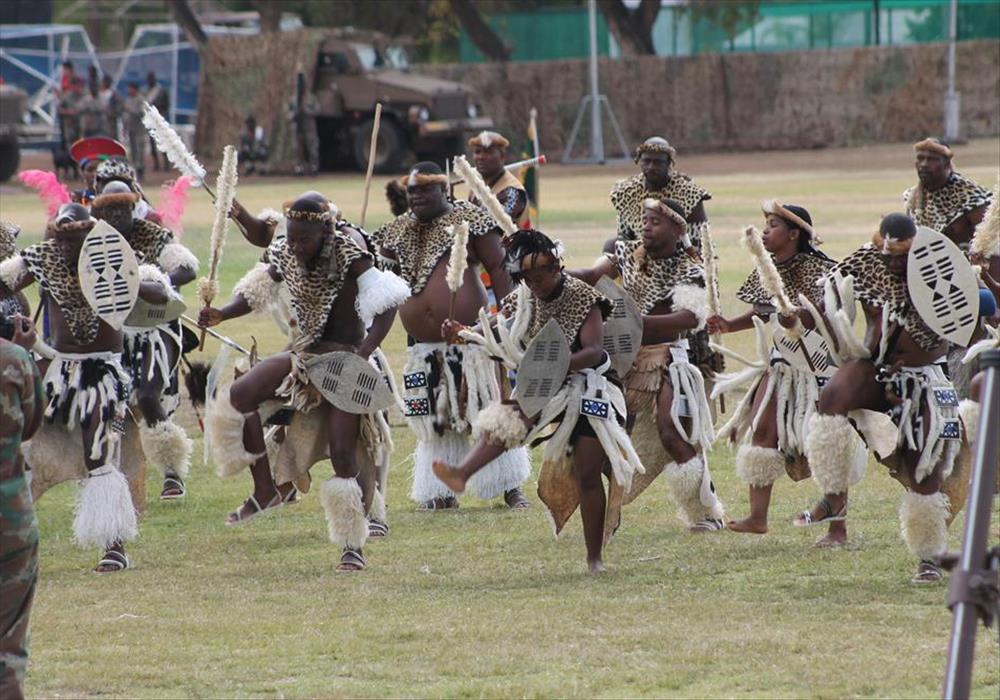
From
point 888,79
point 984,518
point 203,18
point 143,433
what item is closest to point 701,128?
point 888,79

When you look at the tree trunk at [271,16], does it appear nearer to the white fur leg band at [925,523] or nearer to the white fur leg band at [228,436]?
the white fur leg band at [228,436]

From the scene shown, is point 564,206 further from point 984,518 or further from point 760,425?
point 984,518

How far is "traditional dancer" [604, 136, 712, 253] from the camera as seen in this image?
9664 mm

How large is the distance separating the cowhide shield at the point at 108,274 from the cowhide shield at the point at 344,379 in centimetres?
90

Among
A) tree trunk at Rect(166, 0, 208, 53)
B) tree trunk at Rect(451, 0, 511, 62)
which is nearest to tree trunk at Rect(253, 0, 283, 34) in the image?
tree trunk at Rect(166, 0, 208, 53)

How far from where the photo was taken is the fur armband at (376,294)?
812 cm

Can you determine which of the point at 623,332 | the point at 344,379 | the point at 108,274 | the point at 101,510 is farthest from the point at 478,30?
the point at 101,510

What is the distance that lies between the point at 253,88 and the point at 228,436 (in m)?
34.5

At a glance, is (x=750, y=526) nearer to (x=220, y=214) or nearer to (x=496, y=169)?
(x=220, y=214)

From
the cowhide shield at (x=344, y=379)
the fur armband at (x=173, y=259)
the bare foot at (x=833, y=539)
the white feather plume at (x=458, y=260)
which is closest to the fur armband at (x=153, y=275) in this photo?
the fur armband at (x=173, y=259)

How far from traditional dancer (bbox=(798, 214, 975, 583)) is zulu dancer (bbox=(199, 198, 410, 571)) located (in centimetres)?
194

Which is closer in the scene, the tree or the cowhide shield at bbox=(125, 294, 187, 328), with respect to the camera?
the cowhide shield at bbox=(125, 294, 187, 328)

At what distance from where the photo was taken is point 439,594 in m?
7.72

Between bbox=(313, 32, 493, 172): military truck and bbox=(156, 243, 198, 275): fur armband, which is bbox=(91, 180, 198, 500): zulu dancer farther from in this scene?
bbox=(313, 32, 493, 172): military truck
